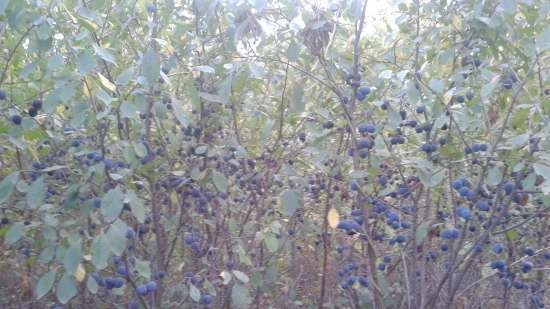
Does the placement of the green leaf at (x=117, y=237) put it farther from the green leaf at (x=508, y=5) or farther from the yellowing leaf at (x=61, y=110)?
the green leaf at (x=508, y=5)

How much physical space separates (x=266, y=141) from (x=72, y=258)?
1203 millimetres

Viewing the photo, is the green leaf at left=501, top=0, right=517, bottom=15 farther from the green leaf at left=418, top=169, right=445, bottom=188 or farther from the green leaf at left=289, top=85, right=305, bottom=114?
the green leaf at left=289, top=85, right=305, bottom=114

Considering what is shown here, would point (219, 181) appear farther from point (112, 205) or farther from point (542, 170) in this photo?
point (542, 170)

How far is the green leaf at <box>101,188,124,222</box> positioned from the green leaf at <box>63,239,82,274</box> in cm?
16

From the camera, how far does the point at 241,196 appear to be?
3.00m

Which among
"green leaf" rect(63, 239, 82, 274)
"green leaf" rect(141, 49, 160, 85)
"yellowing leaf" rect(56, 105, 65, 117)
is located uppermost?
"yellowing leaf" rect(56, 105, 65, 117)

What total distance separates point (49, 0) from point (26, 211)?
0.98 meters

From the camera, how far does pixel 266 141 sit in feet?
9.57

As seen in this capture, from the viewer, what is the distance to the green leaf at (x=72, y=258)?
1.88 metres

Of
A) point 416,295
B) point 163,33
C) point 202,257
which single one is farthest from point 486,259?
point 163,33

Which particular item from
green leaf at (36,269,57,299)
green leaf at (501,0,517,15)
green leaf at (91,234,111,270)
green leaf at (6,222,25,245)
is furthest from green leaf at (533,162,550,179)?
green leaf at (6,222,25,245)

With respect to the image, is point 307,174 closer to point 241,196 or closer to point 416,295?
point 241,196

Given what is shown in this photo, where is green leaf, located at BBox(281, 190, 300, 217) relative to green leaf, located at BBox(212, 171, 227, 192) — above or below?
below

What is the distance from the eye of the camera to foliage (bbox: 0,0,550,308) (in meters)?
2.04
